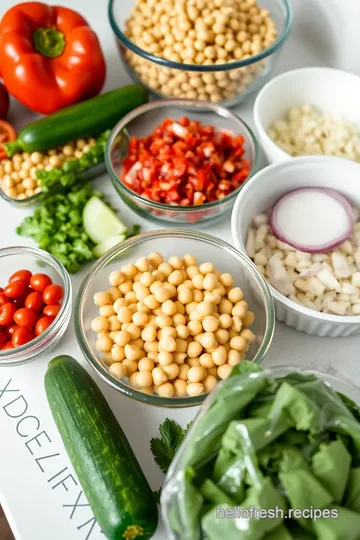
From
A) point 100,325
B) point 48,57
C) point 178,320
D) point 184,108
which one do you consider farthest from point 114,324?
point 48,57

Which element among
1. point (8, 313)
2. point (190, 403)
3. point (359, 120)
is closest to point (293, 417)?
point (190, 403)

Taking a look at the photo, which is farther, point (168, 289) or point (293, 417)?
point (168, 289)

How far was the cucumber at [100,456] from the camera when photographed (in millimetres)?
834

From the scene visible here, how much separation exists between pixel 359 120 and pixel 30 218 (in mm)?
901

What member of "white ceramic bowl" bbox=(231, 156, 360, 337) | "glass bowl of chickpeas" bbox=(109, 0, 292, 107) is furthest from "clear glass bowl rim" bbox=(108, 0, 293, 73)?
"white ceramic bowl" bbox=(231, 156, 360, 337)

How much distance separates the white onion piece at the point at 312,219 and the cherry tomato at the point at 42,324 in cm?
53

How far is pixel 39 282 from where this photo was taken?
43.7 inches

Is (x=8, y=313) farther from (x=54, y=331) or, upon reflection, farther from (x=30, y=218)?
(x=30, y=218)

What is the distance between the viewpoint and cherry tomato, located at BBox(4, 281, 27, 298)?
1.10m

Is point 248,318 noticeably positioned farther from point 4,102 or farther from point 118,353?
point 4,102

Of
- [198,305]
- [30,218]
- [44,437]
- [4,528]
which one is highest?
[30,218]

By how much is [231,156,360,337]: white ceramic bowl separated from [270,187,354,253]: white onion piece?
25 mm

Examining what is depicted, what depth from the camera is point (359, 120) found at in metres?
1.39

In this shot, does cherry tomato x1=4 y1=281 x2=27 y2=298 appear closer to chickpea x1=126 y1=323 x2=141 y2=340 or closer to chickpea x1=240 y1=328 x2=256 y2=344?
chickpea x1=126 y1=323 x2=141 y2=340
